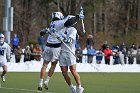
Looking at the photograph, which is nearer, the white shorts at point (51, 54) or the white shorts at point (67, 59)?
the white shorts at point (67, 59)

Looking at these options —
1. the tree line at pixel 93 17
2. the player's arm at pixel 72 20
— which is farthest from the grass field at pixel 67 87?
the tree line at pixel 93 17

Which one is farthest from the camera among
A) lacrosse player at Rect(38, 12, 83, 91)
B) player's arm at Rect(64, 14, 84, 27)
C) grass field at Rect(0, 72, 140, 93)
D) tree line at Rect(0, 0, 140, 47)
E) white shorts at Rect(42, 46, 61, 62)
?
tree line at Rect(0, 0, 140, 47)

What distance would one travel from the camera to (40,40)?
40.6 meters

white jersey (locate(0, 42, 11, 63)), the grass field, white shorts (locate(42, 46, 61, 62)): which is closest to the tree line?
the grass field

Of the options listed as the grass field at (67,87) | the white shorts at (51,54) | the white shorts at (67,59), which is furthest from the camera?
the grass field at (67,87)

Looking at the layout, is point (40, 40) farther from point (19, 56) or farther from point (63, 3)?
point (63, 3)

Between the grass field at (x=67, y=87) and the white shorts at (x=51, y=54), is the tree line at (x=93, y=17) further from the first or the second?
the white shorts at (x=51, y=54)

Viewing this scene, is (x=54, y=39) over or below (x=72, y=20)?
below

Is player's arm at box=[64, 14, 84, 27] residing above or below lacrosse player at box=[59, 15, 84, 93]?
above

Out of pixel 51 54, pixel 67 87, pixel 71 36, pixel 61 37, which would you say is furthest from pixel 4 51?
pixel 71 36

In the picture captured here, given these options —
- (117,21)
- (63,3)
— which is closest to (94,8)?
(63,3)

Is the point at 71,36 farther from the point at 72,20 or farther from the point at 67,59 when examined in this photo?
the point at 67,59

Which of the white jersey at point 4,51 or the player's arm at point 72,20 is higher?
the player's arm at point 72,20

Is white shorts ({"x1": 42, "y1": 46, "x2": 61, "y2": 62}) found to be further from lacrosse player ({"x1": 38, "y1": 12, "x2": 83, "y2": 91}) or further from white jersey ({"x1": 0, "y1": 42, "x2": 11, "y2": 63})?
white jersey ({"x1": 0, "y1": 42, "x2": 11, "y2": 63})
